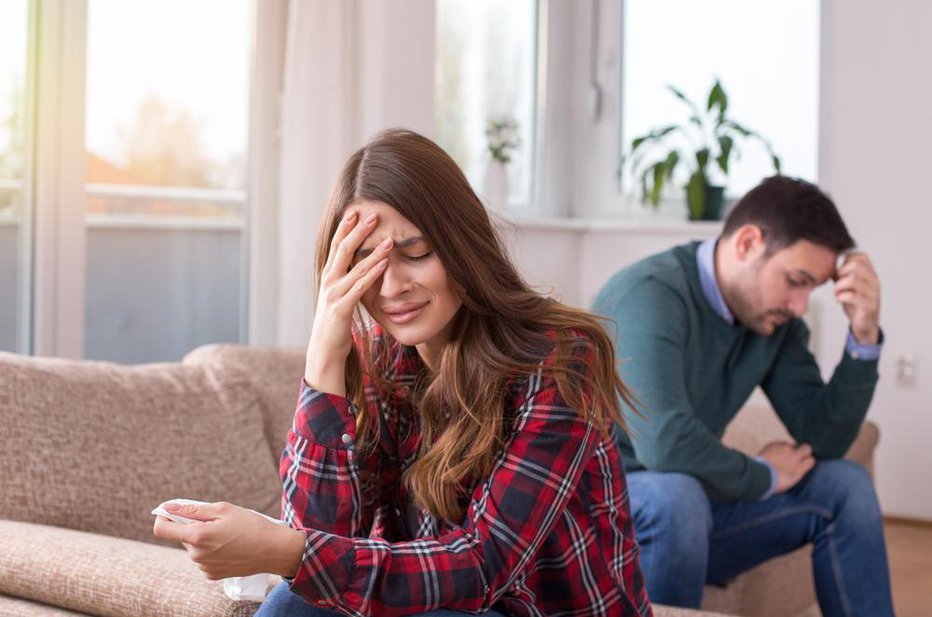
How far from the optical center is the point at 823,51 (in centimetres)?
448

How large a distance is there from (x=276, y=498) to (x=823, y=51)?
2.98m

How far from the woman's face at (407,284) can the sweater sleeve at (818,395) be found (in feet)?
3.64

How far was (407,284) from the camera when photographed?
57.2 inches

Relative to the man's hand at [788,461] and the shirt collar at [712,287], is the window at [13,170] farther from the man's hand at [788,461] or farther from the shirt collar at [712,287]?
A: the man's hand at [788,461]

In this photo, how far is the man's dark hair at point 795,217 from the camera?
229cm

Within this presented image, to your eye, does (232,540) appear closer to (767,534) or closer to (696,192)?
(767,534)

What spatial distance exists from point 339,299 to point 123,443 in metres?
0.81

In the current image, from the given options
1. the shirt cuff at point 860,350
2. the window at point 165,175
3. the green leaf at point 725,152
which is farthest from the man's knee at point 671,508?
the green leaf at point 725,152

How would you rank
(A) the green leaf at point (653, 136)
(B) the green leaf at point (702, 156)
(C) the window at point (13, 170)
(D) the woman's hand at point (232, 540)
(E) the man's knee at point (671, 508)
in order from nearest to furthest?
1. (D) the woman's hand at point (232, 540)
2. (E) the man's knee at point (671, 508)
3. (C) the window at point (13, 170)
4. (B) the green leaf at point (702, 156)
5. (A) the green leaf at point (653, 136)

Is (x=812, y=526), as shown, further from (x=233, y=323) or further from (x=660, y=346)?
(x=233, y=323)

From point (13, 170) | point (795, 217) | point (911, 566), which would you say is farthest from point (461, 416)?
point (911, 566)

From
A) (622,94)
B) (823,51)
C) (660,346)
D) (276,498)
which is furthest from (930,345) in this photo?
(276,498)

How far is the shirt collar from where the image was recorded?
2.37m

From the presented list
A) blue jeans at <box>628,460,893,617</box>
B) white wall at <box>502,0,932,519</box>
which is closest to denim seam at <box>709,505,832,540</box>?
blue jeans at <box>628,460,893,617</box>
